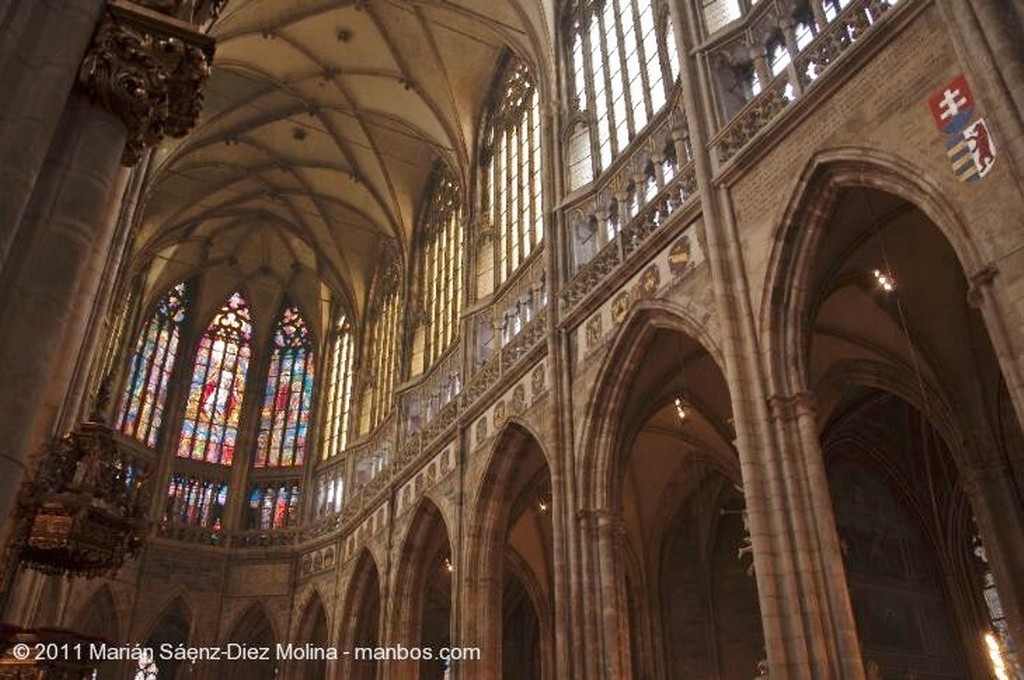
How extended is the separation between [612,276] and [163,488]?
2071 centimetres

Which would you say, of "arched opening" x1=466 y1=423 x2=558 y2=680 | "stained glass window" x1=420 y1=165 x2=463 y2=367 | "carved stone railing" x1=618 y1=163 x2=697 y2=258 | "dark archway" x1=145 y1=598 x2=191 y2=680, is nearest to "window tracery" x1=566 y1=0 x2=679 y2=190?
"carved stone railing" x1=618 y1=163 x2=697 y2=258

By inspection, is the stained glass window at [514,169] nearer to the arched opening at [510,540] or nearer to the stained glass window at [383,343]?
the arched opening at [510,540]

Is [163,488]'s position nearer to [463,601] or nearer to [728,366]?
[463,601]

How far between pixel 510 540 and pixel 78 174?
57.4 feet

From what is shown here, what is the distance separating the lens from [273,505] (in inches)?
1168

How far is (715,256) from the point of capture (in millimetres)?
10570

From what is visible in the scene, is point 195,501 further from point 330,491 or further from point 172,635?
point 330,491

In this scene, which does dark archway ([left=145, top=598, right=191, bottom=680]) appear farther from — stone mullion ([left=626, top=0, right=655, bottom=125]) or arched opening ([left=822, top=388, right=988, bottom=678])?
stone mullion ([left=626, top=0, right=655, bottom=125])

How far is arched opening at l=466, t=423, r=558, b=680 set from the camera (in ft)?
52.1

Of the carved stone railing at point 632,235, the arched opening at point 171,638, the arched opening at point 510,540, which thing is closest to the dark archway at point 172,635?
the arched opening at point 171,638

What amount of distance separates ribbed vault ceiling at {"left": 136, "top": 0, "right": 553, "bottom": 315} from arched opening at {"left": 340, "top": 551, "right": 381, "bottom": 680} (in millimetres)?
9665

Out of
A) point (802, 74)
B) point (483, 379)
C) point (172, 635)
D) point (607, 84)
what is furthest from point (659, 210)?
point (172, 635)

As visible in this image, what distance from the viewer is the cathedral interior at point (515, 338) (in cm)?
727

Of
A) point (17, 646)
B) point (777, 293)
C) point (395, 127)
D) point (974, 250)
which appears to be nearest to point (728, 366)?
point (777, 293)
